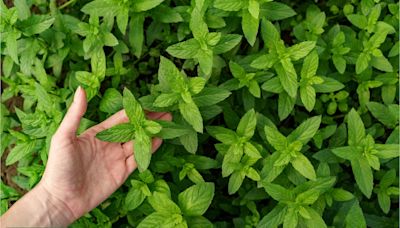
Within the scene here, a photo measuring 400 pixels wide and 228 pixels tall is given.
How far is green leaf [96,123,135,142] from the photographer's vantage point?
2293mm

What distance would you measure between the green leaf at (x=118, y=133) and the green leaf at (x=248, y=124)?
54 cm

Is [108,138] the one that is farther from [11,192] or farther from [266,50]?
[266,50]

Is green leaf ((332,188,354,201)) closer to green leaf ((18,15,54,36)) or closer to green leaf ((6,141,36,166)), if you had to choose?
green leaf ((6,141,36,166))

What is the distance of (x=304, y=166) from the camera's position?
241 centimetres

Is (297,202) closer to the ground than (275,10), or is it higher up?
closer to the ground

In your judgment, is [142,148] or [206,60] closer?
[142,148]

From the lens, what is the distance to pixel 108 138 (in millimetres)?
2305

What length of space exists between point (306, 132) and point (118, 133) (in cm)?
90

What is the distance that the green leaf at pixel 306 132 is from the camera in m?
2.44

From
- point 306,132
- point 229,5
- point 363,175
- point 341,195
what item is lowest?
point 341,195

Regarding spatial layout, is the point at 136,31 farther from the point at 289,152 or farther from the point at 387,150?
the point at 387,150

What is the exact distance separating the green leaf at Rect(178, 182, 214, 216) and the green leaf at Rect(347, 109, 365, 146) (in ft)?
2.45

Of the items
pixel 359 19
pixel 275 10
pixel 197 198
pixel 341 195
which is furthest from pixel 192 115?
pixel 359 19

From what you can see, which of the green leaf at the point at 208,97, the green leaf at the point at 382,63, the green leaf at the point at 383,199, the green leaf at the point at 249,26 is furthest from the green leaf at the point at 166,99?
the green leaf at the point at 383,199
